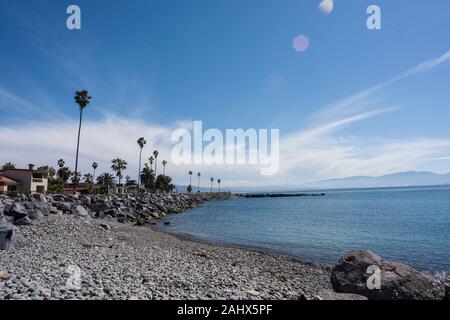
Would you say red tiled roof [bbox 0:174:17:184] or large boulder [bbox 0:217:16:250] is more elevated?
red tiled roof [bbox 0:174:17:184]

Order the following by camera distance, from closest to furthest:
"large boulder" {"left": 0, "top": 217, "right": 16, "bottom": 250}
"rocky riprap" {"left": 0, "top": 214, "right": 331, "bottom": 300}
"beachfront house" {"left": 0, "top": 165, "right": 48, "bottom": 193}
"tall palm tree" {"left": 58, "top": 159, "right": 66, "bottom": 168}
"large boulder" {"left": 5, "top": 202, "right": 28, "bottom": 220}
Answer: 1. "rocky riprap" {"left": 0, "top": 214, "right": 331, "bottom": 300}
2. "large boulder" {"left": 0, "top": 217, "right": 16, "bottom": 250}
3. "large boulder" {"left": 5, "top": 202, "right": 28, "bottom": 220}
4. "beachfront house" {"left": 0, "top": 165, "right": 48, "bottom": 193}
5. "tall palm tree" {"left": 58, "top": 159, "right": 66, "bottom": 168}

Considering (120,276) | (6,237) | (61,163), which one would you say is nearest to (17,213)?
(6,237)

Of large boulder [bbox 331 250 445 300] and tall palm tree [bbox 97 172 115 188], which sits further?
tall palm tree [bbox 97 172 115 188]

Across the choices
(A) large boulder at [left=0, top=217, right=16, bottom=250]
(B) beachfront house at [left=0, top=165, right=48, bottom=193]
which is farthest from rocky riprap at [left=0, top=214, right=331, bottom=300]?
(B) beachfront house at [left=0, top=165, right=48, bottom=193]

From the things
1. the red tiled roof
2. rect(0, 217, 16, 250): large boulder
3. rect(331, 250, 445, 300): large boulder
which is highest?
the red tiled roof

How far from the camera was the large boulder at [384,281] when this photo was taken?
9258mm

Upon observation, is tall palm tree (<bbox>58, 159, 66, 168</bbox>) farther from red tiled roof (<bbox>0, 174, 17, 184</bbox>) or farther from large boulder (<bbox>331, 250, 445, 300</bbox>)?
large boulder (<bbox>331, 250, 445, 300</bbox>)

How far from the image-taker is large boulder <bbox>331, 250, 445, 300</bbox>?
30.4 feet

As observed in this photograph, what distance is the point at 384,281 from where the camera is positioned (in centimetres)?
949

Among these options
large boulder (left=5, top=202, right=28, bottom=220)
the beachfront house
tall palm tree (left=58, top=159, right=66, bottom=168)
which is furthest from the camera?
tall palm tree (left=58, top=159, right=66, bottom=168)

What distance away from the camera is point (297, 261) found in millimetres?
18203

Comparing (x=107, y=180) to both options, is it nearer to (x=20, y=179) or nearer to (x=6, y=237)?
(x=20, y=179)
